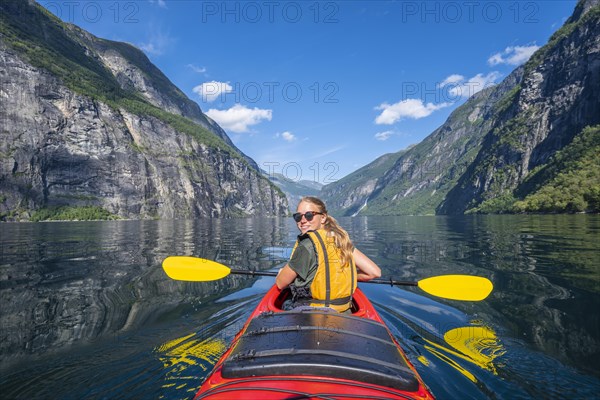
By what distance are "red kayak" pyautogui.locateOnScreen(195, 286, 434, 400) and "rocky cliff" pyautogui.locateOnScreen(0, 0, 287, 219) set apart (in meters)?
118

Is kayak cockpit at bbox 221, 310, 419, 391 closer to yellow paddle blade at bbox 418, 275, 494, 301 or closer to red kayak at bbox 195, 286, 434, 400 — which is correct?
red kayak at bbox 195, 286, 434, 400

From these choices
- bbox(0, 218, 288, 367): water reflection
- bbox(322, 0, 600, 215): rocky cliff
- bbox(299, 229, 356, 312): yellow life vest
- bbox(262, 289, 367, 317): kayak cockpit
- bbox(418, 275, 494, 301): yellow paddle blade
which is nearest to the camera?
bbox(299, 229, 356, 312): yellow life vest

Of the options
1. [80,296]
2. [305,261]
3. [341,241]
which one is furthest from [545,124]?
[80,296]

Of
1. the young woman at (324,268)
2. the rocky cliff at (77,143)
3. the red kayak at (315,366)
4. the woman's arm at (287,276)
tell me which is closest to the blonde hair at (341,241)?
the young woman at (324,268)

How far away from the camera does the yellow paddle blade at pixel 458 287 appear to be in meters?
6.89

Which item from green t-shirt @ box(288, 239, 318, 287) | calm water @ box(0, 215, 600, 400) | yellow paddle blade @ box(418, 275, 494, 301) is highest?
green t-shirt @ box(288, 239, 318, 287)

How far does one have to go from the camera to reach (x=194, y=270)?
7.95 metres

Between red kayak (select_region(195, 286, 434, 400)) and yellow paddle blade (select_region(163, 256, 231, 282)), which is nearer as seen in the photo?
red kayak (select_region(195, 286, 434, 400))

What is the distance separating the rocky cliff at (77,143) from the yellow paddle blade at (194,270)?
4445 inches

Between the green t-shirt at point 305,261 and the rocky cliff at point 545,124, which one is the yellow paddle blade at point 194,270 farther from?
the rocky cliff at point 545,124

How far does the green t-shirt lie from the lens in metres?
4.10

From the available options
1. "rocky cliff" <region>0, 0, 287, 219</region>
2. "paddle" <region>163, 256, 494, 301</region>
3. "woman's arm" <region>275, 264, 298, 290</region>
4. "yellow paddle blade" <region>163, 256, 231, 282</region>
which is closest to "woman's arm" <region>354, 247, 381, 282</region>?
"woman's arm" <region>275, 264, 298, 290</region>

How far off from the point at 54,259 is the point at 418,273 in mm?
15364

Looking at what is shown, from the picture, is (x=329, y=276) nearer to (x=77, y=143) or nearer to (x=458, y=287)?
(x=458, y=287)
